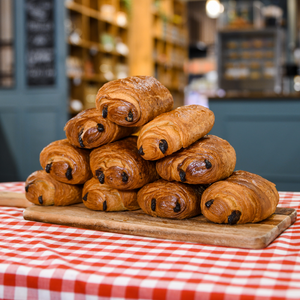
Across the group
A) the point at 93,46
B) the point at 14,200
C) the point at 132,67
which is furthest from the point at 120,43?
the point at 14,200

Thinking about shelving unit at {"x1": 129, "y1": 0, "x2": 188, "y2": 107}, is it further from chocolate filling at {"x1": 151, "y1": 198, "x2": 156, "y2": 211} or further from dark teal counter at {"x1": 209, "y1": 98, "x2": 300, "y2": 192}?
chocolate filling at {"x1": 151, "y1": 198, "x2": 156, "y2": 211}

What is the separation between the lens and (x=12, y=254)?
0.76m

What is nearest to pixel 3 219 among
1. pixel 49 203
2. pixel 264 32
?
pixel 49 203

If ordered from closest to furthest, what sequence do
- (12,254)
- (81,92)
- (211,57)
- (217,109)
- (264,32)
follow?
(12,254) < (217,109) < (81,92) < (264,32) < (211,57)

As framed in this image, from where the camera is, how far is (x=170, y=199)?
3.05 ft

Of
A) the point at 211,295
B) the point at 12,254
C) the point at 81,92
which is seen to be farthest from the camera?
the point at 81,92

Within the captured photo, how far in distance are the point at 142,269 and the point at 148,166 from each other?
37 cm

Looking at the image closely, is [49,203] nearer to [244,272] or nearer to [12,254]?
[12,254]

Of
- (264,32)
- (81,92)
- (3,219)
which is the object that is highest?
(264,32)

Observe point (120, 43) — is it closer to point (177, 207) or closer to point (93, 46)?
point (93, 46)

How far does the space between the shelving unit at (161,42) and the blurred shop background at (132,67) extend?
2cm

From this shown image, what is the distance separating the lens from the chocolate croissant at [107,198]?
1.01 meters

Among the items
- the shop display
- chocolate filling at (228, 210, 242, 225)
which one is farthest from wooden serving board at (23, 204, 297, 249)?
the shop display

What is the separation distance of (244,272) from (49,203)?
0.60 meters
